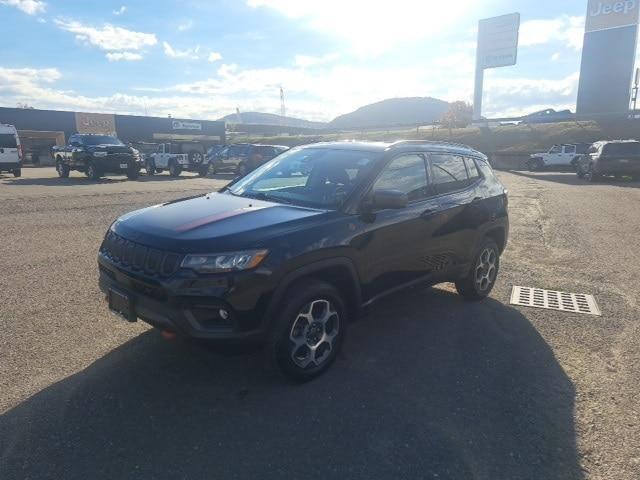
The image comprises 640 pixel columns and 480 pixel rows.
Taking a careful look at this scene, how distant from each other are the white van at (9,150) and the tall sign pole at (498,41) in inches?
1892

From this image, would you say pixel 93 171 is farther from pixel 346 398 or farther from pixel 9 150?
pixel 346 398

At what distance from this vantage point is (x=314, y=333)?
3447mm

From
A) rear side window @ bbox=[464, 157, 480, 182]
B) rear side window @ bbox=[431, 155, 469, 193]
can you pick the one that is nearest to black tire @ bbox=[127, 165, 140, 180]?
rear side window @ bbox=[464, 157, 480, 182]

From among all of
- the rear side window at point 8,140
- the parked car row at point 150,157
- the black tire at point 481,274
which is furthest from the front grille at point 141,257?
the rear side window at point 8,140

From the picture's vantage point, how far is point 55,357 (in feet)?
12.2

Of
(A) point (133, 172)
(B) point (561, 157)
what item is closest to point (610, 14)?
(B) point (561, 157)

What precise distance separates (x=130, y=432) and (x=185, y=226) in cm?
133

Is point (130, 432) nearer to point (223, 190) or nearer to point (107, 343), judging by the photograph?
point (107, 343)

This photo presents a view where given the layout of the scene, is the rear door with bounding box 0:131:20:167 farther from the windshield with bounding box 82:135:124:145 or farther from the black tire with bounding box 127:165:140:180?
the black tire with bounding box 127:165:140:180

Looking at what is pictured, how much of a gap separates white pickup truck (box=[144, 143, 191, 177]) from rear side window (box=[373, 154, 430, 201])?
22.4 meters

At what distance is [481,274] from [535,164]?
29297 millimetres

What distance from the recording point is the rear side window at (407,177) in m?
3.95

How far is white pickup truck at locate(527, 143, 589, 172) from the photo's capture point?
29328 millimetres

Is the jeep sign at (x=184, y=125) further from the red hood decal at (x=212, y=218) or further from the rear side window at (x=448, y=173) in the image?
the red hood decal at (x=212, y=218)
